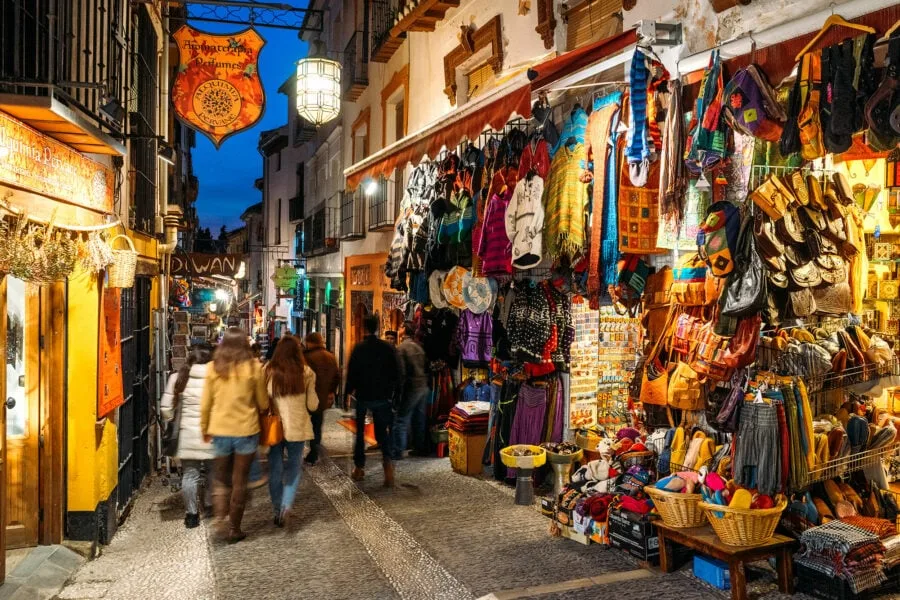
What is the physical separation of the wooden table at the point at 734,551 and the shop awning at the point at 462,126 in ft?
12.5

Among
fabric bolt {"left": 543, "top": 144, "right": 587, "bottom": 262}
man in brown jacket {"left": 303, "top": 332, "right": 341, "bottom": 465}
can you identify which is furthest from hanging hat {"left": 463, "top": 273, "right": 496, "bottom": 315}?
man in brown jacket {"left": 303, "top": 332, "right": 341, "bottom": 465}

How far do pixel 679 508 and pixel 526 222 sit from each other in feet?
11.4

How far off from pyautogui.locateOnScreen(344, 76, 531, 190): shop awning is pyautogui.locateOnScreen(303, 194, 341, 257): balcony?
11371mm

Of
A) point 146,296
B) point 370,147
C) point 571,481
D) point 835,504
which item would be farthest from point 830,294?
point 370,147

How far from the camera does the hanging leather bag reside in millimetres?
5414

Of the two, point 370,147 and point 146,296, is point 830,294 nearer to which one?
point 146,296

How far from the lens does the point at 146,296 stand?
1062 centimetres

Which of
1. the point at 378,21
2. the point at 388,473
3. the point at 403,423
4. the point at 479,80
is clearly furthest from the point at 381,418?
the point at 378,21

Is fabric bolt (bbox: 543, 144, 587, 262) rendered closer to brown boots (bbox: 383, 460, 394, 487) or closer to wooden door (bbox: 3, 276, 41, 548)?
brown boots (bbox: 383, 460, 394, 487)

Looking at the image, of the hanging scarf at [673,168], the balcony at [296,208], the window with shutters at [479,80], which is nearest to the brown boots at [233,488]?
the hanging scarf at [673,168]

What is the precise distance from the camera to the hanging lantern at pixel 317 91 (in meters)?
14.0

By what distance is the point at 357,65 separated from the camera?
1820 cm

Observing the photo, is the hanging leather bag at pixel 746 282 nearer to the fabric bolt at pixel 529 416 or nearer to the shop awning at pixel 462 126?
the shop awning at pixel 462 126

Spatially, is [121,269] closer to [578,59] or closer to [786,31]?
[578,59]
